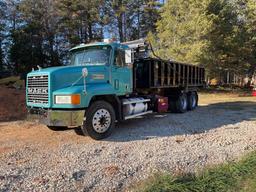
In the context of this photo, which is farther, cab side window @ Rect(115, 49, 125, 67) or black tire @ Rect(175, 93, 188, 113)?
black tire @ Rect(175, 93, 188, 113)

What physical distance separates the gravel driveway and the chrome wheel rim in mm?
333

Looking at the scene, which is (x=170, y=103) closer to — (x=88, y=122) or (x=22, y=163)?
(x=88, y=122)

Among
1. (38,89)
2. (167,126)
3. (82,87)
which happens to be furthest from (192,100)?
(38,89)

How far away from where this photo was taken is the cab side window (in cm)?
846

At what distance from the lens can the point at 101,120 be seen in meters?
7.58

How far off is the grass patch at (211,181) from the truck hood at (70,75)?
3507 mm

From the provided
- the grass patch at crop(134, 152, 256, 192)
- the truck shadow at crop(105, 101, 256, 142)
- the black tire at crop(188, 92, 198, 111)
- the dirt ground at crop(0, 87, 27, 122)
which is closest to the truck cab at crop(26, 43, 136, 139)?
the truck shadow at crop(105, 101, 256, 142)

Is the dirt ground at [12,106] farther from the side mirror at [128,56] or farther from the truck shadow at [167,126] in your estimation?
the side mirror at [128,56]

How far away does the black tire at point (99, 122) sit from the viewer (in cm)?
729

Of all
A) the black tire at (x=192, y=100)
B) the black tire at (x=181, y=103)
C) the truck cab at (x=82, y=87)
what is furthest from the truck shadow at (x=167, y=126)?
the black tire at (x=192, y=100)

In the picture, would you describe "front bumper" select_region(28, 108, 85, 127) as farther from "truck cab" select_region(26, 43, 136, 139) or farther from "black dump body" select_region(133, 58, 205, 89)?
"black dump body" select_region(133, 58, 205, 89)

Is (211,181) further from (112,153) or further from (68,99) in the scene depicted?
(68,99)

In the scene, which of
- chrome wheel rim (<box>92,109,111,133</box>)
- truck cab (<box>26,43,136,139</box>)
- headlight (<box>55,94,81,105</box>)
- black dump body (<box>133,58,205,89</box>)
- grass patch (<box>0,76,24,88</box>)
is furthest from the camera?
grass patch (<box>0,76,24,88</box>)

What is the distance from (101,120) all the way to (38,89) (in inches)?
69.3
